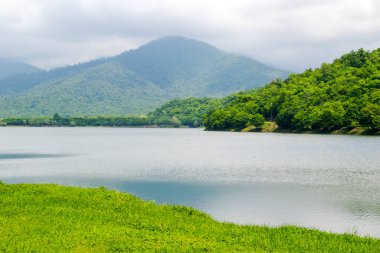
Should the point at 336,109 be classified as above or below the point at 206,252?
above

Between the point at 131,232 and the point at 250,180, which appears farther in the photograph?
the point at 250,180

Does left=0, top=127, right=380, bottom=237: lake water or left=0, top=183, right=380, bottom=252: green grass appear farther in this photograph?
left=0, top=127, right=380, bottom=237: lake water

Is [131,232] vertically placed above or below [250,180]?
above

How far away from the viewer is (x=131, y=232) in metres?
26.3

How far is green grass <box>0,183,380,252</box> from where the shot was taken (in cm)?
2333

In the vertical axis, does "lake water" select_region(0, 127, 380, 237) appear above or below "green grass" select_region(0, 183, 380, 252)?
below

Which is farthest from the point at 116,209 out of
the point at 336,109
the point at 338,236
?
the point at 336,109

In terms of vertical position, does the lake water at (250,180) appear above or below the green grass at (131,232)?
below

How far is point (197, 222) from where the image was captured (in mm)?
Answer: 30969

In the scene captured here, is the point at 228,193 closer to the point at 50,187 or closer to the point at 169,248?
the point at 50,187

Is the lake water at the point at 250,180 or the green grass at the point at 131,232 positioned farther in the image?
the lake water at the point at 250,180

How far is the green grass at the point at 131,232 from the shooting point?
23.3 meters

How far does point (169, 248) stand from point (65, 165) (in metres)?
66.0

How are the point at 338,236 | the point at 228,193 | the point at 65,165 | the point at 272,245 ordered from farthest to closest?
the point at 65,165 → the point at 228,193 → the point at 338,236 → the point at 272,245
